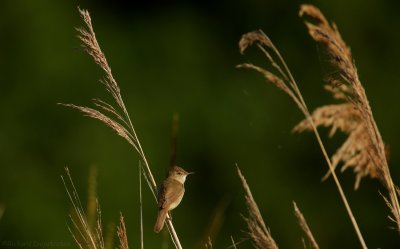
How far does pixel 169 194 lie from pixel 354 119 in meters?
1.15

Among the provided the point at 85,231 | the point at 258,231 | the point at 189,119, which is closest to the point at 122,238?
the point at 85,231

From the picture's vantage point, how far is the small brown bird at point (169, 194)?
14.8 feet

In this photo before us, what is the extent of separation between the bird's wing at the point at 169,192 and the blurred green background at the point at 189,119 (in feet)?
22.1

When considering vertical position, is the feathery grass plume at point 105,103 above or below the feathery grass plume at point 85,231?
above

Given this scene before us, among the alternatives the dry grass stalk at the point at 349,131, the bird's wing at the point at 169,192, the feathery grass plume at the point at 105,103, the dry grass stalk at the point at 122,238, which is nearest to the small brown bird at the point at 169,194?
the bird's wing at the point at 169,192

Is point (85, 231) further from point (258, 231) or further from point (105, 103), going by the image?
point (258, 231)

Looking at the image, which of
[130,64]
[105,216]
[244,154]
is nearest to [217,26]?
[130,64]

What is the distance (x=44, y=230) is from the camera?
40.1ft

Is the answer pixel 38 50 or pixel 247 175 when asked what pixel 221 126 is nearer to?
pixel 247 175

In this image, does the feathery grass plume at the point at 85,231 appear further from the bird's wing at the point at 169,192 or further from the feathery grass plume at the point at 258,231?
the bird's wing at the point at 169,192

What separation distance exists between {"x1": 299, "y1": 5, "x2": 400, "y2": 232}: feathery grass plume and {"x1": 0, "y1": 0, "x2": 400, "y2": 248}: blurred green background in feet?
25.4

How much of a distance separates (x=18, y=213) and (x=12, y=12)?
379cm

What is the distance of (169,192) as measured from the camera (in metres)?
4.85

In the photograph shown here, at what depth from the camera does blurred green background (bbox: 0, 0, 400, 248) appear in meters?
12.6
